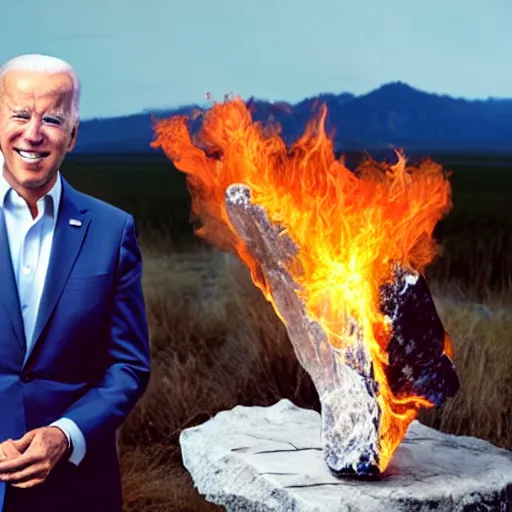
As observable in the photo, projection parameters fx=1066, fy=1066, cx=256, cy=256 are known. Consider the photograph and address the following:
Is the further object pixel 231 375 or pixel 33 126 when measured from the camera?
pixel 231 375

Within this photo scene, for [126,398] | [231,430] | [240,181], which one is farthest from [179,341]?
[126,398]

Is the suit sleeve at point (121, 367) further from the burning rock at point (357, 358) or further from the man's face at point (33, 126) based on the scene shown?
the burning rock at point (357, 358)

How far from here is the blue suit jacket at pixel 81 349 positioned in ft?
5.76

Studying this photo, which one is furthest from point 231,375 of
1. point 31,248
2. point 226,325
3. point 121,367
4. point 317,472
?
point 31,248

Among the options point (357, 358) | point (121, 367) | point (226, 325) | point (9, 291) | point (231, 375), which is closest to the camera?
point (9, 291)

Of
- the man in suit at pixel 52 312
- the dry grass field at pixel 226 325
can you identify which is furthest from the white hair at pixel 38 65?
the dry grass field at pixel 226 325

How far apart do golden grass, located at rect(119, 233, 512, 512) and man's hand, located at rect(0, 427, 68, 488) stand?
203cm

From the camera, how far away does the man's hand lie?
1.72 m

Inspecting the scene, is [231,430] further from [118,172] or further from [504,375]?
[118,172]

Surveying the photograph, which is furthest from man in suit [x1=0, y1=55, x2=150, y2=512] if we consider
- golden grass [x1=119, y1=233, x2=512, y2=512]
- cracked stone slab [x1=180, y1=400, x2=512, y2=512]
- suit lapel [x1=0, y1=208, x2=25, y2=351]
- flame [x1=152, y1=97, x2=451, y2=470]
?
golden grass [x1=119, y1=233, x2=512, y2=512]

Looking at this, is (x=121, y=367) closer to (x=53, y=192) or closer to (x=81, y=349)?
(x=81, y=349)

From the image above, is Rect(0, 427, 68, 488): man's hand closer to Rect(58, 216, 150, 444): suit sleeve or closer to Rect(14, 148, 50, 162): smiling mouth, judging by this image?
Rect(58, 216, 150, 444): suit sleeve

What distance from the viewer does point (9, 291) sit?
1.72m

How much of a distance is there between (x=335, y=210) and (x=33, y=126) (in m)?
1.36
